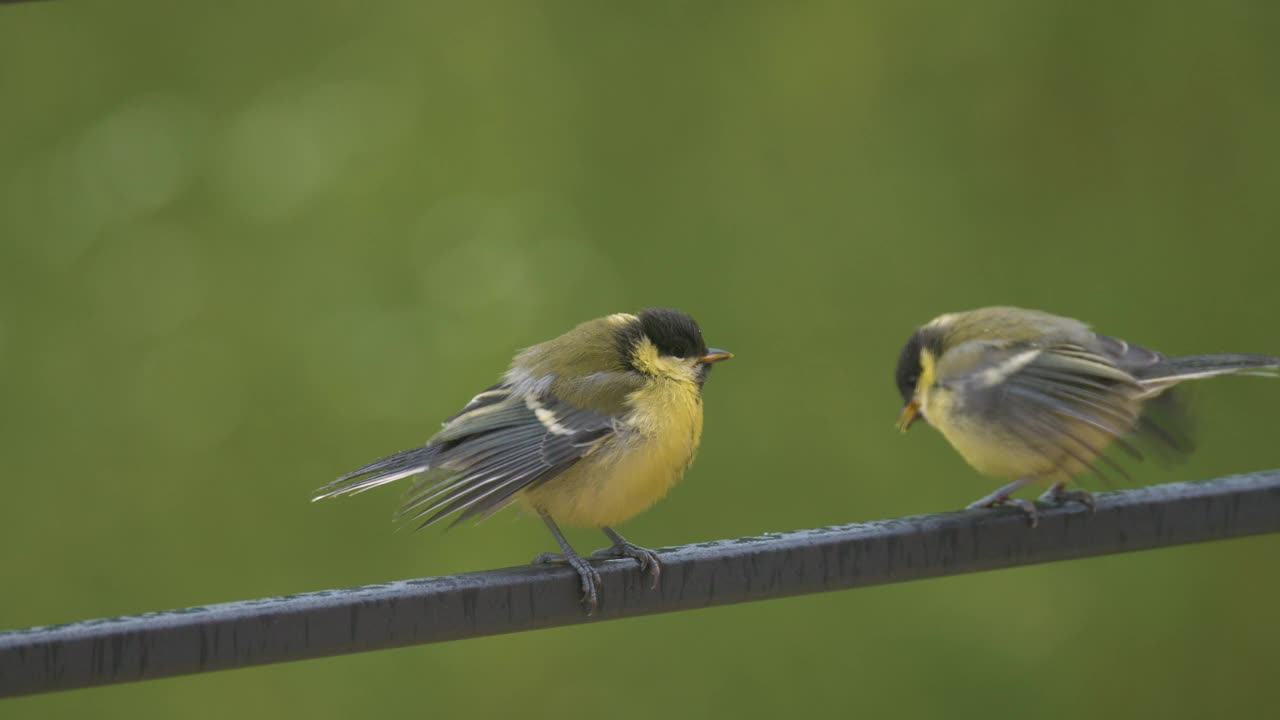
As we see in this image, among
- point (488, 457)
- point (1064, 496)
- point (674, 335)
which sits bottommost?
point (1064, 496)

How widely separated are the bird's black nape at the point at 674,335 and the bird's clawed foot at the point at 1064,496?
1.79 ft

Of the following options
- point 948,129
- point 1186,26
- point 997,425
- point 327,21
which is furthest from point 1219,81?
point 327,21

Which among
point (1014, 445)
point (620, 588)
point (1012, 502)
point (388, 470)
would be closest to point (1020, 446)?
point (1014, 445)

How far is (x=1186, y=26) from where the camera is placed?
9.86 feet

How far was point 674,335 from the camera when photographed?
1.86 metres

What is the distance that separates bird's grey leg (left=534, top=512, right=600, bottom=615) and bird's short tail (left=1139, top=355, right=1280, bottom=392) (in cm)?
88

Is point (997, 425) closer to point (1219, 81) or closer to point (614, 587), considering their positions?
point (614, 587)

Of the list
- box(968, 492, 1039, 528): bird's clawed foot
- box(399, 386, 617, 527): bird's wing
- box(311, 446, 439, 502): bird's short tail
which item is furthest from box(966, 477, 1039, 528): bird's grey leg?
box(311, 446, 439, 502): bird's short tail

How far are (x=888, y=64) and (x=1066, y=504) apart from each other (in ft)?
5.15

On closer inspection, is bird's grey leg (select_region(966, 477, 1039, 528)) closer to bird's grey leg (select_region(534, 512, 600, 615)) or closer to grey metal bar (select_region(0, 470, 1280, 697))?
grey metal bar (select_region(0, 470, 1280, 697))

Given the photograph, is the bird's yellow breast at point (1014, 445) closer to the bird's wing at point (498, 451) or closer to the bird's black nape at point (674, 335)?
the bird's black nape at point (674, 335)

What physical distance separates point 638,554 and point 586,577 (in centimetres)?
13

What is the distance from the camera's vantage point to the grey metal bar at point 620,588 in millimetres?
1091

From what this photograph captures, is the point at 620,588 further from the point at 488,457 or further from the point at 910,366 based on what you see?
the point at 910,366
